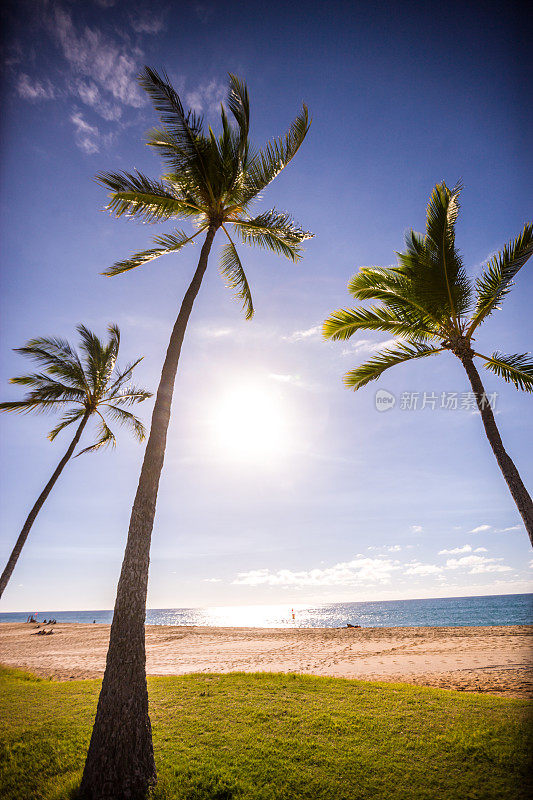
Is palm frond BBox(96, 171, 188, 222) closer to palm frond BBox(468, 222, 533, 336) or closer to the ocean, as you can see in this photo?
palm frond BBox(468, 222, 533, 336)

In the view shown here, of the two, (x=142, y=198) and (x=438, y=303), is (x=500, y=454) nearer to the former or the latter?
(x=438, y=303)

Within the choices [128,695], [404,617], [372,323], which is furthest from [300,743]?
[404,617]

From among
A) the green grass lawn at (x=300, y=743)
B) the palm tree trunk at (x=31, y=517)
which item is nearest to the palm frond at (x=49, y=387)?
the palm tree trunk at (x=31, y=517)

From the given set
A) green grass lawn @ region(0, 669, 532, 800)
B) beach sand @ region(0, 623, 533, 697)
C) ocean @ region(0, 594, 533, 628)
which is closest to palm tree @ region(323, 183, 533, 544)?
green grass lawn @ region(0, 669, 532, 800)

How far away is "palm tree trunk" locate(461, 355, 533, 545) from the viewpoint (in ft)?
21.2

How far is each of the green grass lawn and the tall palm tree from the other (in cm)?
60

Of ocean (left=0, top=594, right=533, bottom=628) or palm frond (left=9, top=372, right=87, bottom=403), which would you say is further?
ocean (left=0, top=594, right=533, bottom=628)

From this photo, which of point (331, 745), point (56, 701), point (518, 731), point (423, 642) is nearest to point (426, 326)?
point (518, 731)

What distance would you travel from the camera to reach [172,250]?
325 inches

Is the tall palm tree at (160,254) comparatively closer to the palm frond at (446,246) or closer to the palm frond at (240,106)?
the palm frond at (240,106)

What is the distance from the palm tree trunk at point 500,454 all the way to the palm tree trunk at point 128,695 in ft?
21.7

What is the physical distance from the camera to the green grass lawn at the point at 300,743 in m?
4.36

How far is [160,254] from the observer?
8219 mm

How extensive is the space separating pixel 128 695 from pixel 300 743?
3.03m
